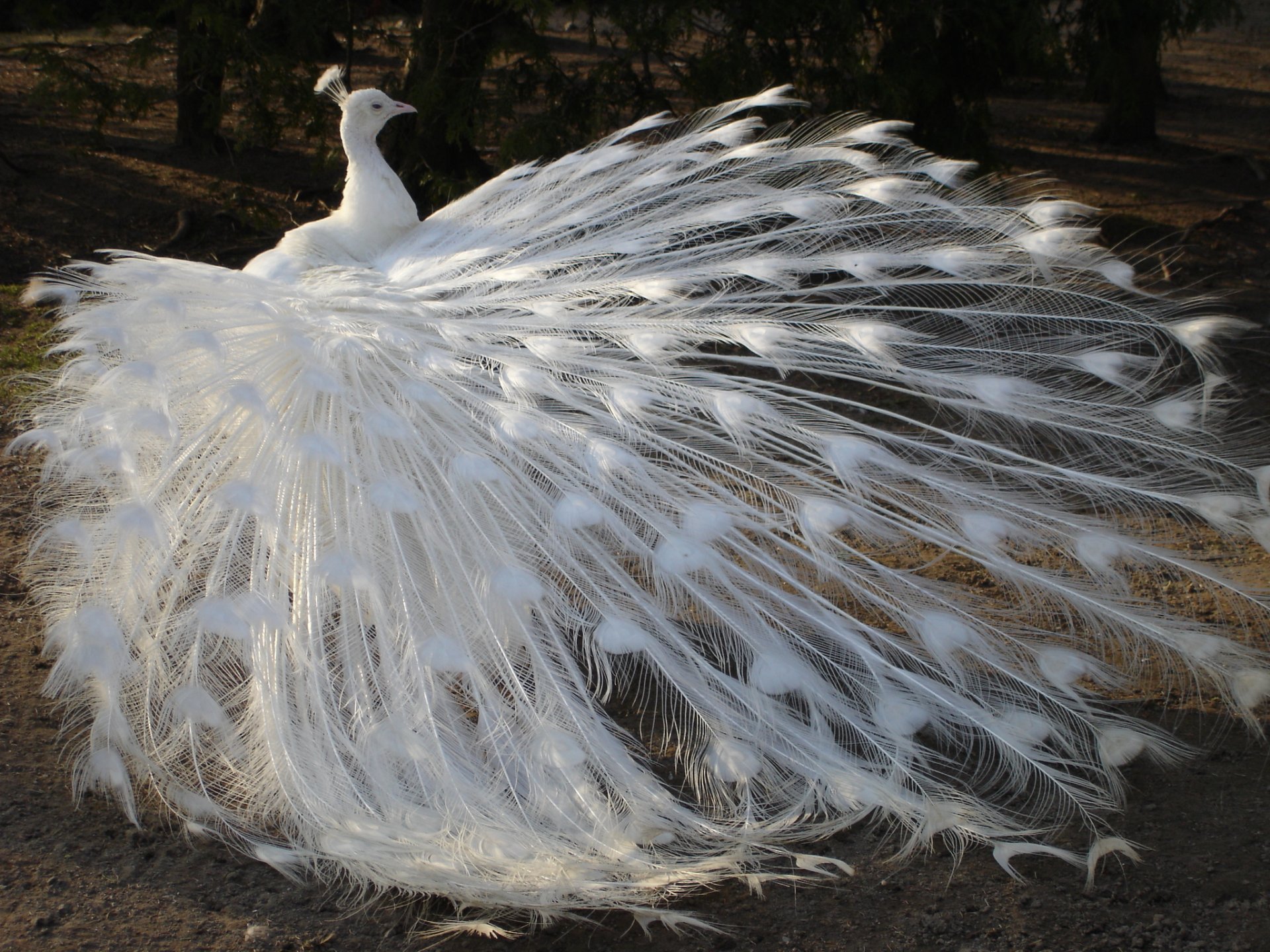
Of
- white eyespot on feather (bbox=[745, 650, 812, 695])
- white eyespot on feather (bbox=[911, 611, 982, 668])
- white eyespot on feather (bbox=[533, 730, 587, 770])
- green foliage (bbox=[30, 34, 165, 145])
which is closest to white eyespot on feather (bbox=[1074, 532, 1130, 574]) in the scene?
white eyespot on feather (bbox=[911, 611, 982, 668])

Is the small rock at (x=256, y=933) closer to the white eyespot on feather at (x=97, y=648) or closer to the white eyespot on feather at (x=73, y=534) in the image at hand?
the white eyespot on feather at (x=97, y=648)

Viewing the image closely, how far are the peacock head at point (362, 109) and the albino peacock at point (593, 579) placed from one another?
171 centimetres

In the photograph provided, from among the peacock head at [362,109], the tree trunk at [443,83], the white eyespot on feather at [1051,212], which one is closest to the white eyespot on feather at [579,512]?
the white eyespot on feather at [1051,212]

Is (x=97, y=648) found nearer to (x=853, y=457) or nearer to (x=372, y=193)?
(x=853, y=457)

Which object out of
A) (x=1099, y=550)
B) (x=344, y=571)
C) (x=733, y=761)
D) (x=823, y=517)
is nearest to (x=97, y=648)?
(x=344, y=571)

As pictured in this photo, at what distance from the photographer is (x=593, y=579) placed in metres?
2.74

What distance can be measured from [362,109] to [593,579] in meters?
2.84

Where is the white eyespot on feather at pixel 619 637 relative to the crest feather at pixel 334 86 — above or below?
below

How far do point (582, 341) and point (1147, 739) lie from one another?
1.73 m

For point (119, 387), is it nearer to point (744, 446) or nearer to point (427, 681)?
point (427, 681)

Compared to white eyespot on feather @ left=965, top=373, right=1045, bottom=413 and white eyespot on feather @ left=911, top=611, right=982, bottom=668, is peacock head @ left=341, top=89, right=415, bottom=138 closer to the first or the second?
white eyespot on feather @ left=965, top=373, right=1045, bottom=413

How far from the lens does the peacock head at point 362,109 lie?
4.70 metres

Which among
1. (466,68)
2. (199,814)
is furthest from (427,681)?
(466,68)

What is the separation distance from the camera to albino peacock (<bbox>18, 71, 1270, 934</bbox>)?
102 inches
